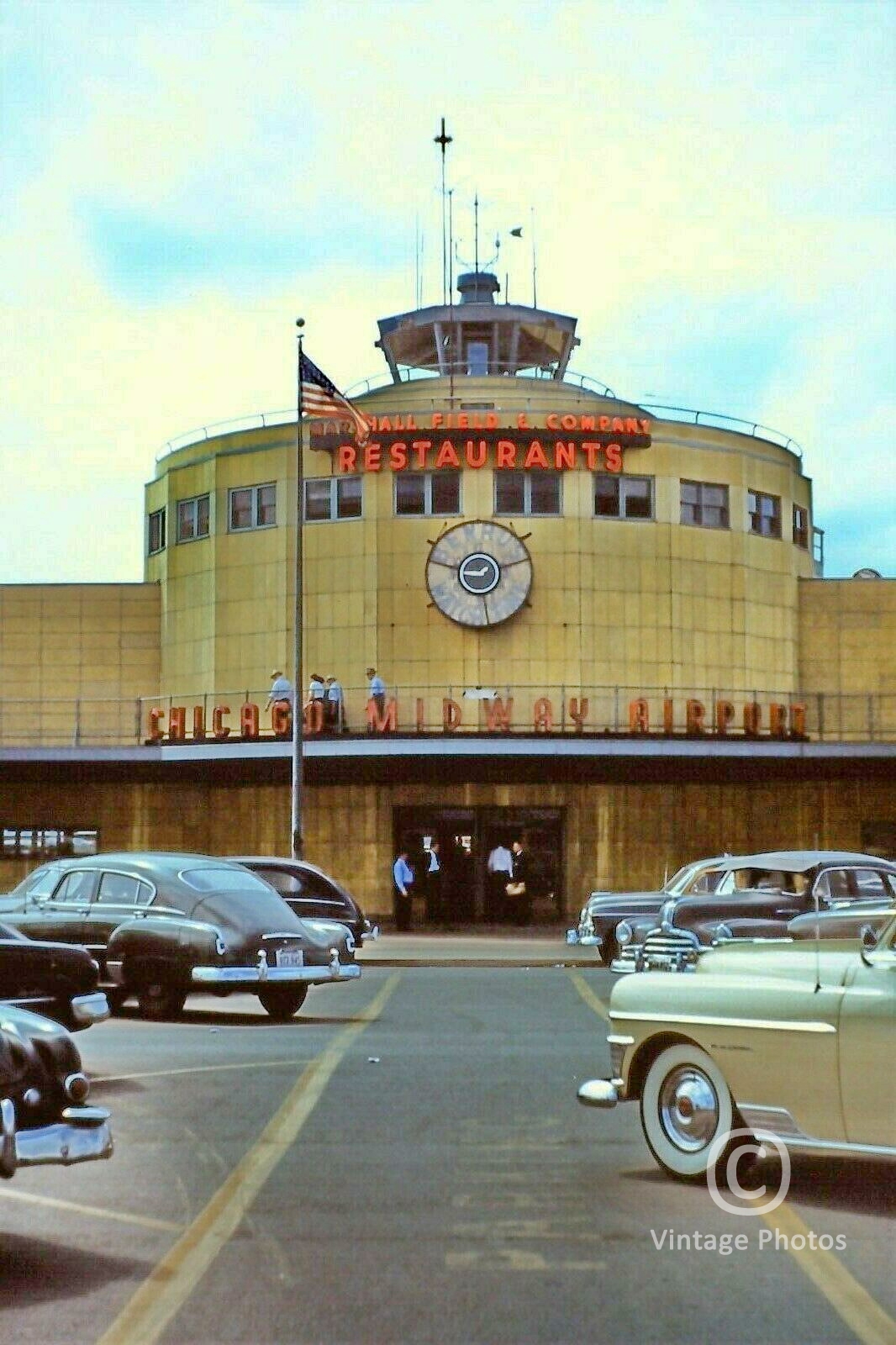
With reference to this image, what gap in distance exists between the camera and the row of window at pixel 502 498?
48.1 meters

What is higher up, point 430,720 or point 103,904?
point 430,720

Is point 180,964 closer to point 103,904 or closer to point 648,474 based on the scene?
point 103,904

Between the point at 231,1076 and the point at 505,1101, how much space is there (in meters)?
2.61

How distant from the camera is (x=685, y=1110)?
9523mm

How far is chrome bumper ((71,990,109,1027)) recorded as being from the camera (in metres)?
13.6

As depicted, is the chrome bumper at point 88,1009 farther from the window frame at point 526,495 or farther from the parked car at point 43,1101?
the window frame at point 526,495

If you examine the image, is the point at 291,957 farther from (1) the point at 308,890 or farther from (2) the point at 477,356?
(2) the point at 477,356

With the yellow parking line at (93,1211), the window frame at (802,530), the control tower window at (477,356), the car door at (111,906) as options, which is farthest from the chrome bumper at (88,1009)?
the control tower window at (477,356)

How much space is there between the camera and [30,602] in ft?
177

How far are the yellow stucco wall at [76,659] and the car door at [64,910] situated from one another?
32064 mm

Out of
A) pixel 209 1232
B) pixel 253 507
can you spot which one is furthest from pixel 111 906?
pixel 253 507

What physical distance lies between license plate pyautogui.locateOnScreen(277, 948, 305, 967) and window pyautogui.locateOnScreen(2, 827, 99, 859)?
31.7 metres

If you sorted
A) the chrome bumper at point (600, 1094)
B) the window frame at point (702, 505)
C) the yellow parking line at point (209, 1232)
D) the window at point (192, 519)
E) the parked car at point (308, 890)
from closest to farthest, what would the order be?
1. the yellow parking line at point (209, 1232)
2. the chrome bumper at point (600, 1094)
3. the parked car at point (308, 890)
4. the window frame at point (702, 505)
5. the window at point (192, 519)

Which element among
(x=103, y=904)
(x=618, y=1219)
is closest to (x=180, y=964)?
(x=103, y=904)
